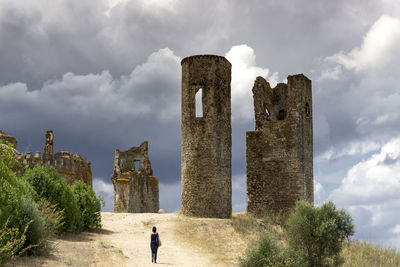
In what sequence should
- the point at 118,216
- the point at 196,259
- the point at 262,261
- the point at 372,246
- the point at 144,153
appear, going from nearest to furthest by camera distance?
1. the point at 262,261
2. the point at 196,259
3. the point at 372,246
4. the point at 118,216
5. the point at 144,153

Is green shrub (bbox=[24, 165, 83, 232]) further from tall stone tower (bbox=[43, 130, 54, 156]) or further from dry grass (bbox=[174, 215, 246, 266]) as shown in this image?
tall stone tower (bbox=[43, 130, 54, 156])

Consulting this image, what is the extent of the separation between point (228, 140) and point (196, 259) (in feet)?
31.3

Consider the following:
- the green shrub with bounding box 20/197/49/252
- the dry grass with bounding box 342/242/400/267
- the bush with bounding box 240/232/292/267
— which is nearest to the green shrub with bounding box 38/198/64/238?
the green shrub with bounding box 20/197/49/252

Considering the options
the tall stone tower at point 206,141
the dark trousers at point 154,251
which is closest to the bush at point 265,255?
the dark trousers at point 154,251

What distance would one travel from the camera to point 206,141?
2172 centimetres

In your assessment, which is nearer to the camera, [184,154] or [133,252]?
[133,252]

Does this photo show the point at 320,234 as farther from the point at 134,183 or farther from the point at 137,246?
the point at 134,183

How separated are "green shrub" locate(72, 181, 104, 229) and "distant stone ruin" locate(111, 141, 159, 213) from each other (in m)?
9.31

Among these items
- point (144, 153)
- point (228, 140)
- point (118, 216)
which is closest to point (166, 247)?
point (118, 216)

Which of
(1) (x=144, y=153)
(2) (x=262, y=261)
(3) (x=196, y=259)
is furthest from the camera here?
(1) (x=144, y=153)

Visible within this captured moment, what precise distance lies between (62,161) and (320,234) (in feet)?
52.0

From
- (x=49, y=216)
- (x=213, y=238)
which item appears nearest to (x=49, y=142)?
(x=213, y=238)

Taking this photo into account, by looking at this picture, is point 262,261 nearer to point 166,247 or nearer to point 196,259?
point 196,259

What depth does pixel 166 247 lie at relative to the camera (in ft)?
49.8
